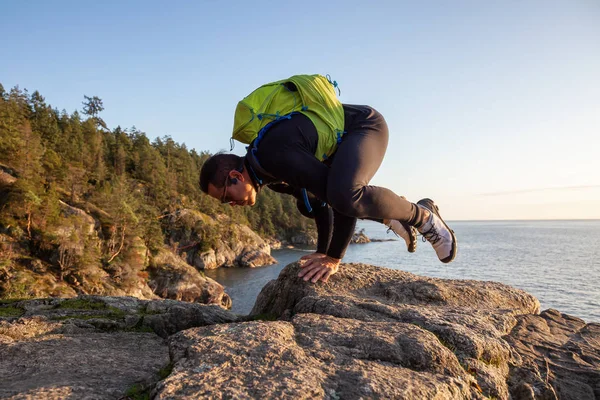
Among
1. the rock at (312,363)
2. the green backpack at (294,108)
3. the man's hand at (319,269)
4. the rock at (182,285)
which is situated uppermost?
the green backpack at (294,108)

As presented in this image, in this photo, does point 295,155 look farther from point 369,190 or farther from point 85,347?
point 85,347

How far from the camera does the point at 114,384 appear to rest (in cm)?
191

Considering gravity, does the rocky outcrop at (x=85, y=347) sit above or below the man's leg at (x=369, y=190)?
below

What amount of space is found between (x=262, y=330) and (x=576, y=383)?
2.28 metres

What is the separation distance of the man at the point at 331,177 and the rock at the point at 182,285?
107 feet

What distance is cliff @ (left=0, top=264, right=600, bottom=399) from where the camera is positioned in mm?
1711

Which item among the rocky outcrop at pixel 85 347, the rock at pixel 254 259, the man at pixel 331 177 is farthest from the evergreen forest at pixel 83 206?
the man at pixel 331 177

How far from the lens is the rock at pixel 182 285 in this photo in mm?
35500

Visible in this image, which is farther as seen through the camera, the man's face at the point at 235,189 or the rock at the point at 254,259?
the rock at the point at 254,259

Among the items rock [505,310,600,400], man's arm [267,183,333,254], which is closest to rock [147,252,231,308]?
man's arm [267,183,333,254]

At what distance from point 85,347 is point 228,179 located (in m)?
1.85

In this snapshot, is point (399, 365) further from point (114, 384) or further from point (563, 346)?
point (563, 346)

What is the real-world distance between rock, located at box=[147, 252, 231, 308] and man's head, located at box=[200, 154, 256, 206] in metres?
32.6

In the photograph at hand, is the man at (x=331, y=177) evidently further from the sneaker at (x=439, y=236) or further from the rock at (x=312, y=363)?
the rock at (x=312, y=363)
